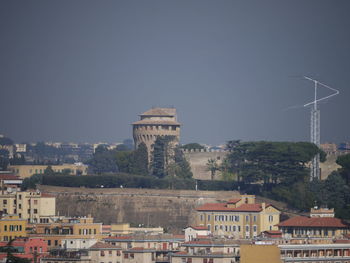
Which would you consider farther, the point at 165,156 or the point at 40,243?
the point at 165,156

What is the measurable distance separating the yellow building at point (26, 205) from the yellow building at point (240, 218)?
10.2 meters

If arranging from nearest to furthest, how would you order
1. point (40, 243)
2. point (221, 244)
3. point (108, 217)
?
point (221, 244), point (40, 243), point (108, 217)

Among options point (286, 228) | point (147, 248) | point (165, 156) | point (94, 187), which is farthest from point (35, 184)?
point (147, 248)

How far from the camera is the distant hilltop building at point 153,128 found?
467 ft

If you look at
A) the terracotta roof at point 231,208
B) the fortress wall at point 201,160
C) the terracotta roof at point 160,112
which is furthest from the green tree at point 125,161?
the terracotta roof at point 231,208

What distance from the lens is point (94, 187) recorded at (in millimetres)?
127875

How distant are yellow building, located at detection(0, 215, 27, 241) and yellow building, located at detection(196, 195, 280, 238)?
13213mm

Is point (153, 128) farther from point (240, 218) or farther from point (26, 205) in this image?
point (240, 218)

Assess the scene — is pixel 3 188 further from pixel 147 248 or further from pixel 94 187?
pixel 147 248

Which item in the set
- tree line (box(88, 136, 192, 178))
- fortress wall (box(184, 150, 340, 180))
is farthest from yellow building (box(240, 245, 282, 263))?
fortress wall (box(184, 150, 340, 180))

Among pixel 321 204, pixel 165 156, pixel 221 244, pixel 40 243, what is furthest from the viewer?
pixel 165 156

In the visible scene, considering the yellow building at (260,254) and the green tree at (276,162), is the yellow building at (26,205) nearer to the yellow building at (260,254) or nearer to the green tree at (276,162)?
the green tree at (276,162)

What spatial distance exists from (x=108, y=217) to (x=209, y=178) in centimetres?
1766

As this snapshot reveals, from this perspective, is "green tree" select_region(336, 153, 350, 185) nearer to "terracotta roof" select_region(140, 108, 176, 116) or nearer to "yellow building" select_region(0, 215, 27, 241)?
"terracotta roof" select_region(140, 108, 176, 116)
